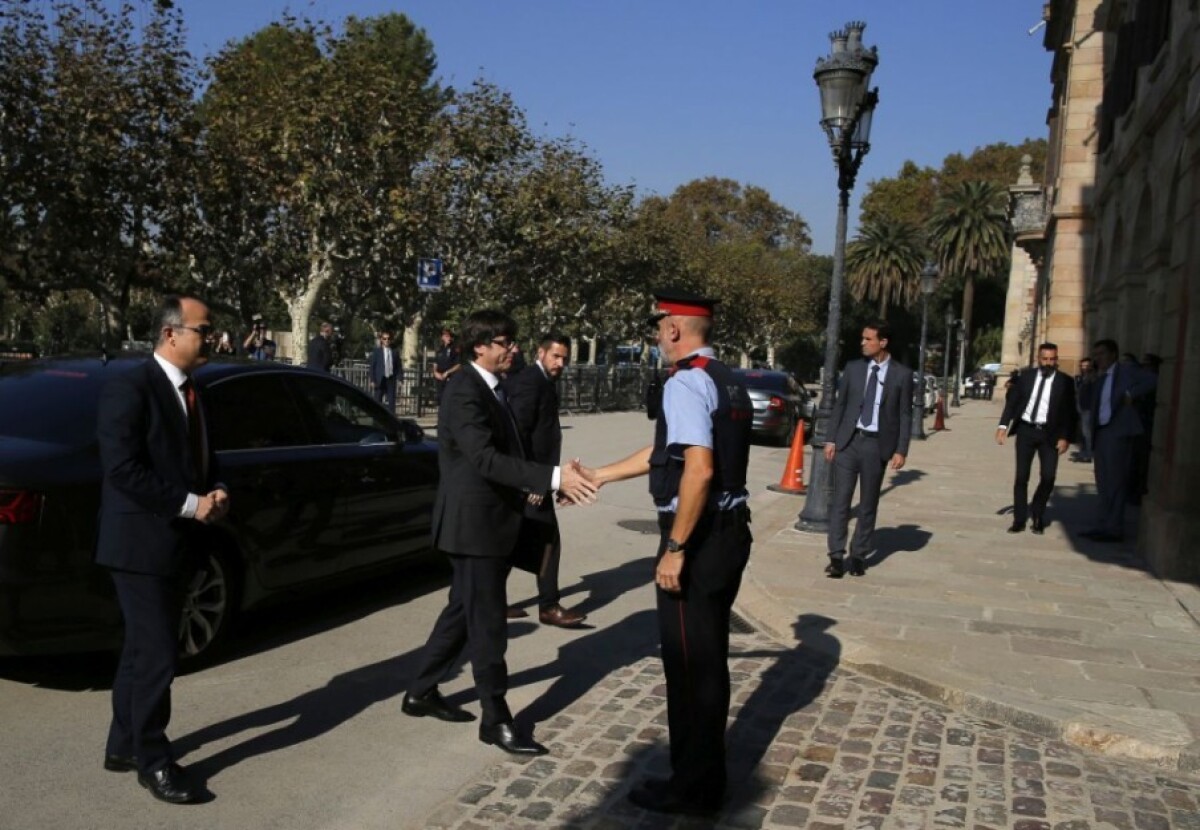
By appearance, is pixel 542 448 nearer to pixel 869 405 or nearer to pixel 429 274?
pixel 869 405

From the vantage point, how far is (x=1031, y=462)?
1044cm

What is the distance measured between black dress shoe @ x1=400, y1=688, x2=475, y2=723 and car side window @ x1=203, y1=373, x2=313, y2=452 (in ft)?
5.62

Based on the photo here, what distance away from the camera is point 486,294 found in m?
29.6

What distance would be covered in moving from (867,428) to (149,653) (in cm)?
567

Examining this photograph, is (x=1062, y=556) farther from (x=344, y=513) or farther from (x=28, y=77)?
(x=28, y=77)

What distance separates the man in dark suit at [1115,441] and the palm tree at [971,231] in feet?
174

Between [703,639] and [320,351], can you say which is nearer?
[703,639]

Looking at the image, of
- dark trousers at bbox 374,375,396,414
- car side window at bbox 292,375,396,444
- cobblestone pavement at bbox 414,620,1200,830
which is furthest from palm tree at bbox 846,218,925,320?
cobblestone pavement at bbox 414,620,1200,830

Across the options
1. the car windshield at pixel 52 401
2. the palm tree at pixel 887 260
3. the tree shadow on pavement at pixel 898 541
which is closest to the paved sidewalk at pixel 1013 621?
the tree shadow on pavement at pixel 898 541

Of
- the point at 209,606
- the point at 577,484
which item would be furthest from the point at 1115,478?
the point at 209,606

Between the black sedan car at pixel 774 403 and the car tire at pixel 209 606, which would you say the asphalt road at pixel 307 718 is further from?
the black sedan car at pixel 774 403

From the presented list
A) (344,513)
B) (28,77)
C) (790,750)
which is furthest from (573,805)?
(28,77)

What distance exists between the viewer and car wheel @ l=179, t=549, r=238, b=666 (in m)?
5.35

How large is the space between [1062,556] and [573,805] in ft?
22.5
